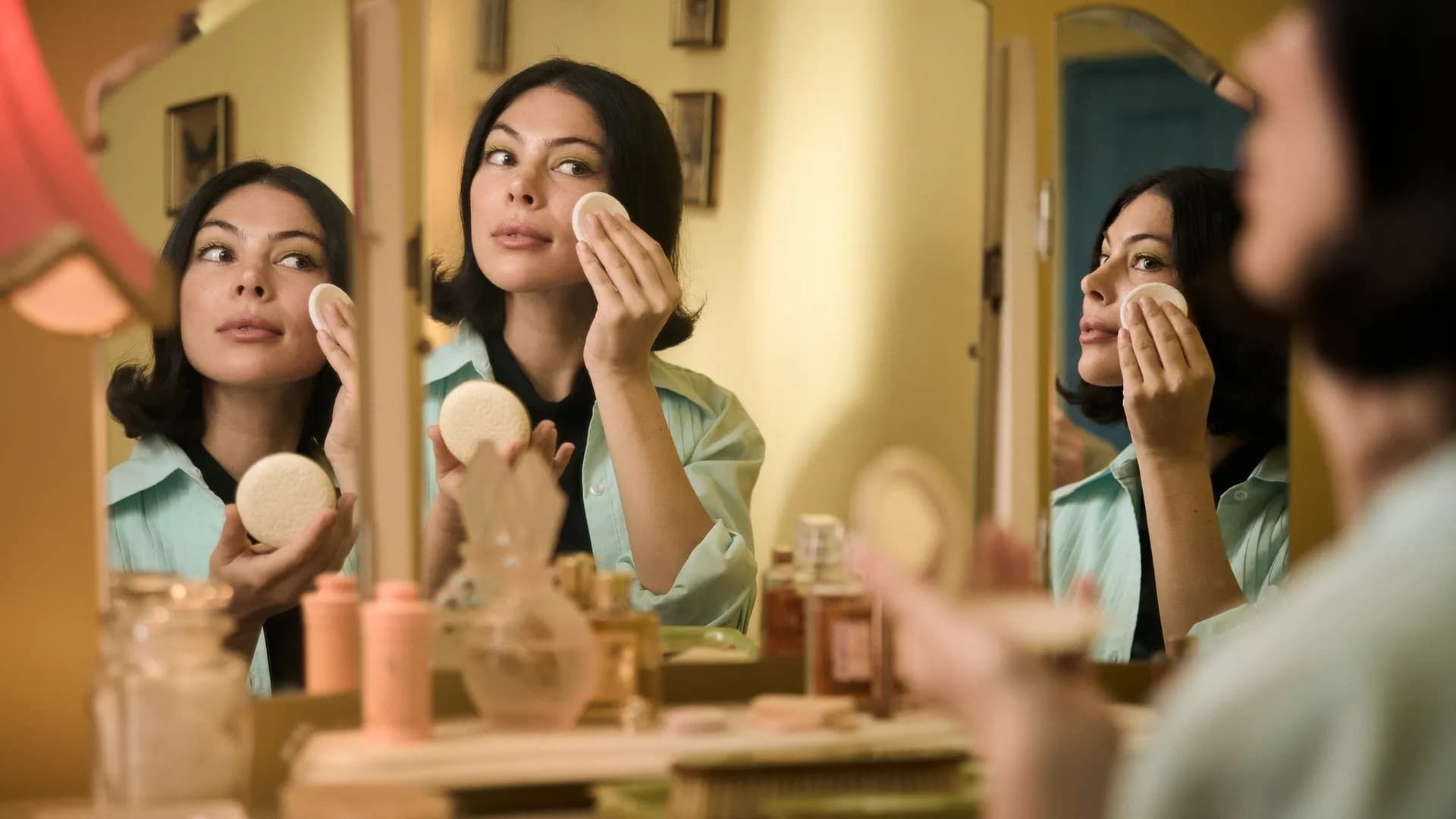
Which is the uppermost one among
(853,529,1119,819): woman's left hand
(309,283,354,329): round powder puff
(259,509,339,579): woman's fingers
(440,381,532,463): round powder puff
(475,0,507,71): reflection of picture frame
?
(475,0,507,71): reflection of picture frame

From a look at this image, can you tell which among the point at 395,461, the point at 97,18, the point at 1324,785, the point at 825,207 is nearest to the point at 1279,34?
the point at 1324,785

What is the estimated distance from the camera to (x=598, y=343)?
48.3 inches

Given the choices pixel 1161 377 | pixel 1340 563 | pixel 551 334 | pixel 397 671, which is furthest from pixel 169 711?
pixel 1161 377

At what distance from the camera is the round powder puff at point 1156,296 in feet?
4.50

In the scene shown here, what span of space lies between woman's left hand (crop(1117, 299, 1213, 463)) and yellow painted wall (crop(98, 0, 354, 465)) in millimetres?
681

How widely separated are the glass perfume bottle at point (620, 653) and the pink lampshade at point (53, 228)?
0.37 m

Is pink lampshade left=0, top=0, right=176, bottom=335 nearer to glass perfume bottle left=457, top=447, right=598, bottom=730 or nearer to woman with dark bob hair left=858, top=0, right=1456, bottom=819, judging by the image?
glass perfume bottle left=457, top=447, right=598, bottom=730

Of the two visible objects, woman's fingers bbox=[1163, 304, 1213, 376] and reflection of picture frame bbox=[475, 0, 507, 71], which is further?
woman's fingers bbox=[1163, 304, 1213, 376]

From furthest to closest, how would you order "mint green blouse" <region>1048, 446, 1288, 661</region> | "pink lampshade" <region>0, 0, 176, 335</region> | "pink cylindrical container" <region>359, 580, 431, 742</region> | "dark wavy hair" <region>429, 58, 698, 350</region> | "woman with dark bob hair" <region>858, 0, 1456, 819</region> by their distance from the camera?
"mint green blouse" <region>1048, 446, 1288, 661</region>, "dark wavy hair" <region>429, 58, 698, 350</region>, "pink cylindrical container" <region>359, 580, 431, 742</region>, "pink lampshade" <region>0, 0, 176, 335</region>, "woman with dark bob hair" <region>858, 0, 1456, 819</region>

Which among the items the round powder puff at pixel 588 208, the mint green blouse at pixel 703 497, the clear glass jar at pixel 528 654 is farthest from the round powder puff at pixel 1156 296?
the clear glass jar at pixel 528 654

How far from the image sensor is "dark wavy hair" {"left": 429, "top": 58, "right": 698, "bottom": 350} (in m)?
1.20

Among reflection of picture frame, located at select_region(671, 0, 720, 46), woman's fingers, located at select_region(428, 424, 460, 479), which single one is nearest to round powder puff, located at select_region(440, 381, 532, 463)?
woman's fingers, located at select_region(428, 424, 460, 479)

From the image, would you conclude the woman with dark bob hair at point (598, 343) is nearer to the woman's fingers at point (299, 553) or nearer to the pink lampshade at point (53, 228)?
the woman's fingers at point (299, 553)

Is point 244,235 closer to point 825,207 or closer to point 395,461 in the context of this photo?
point 395,461
